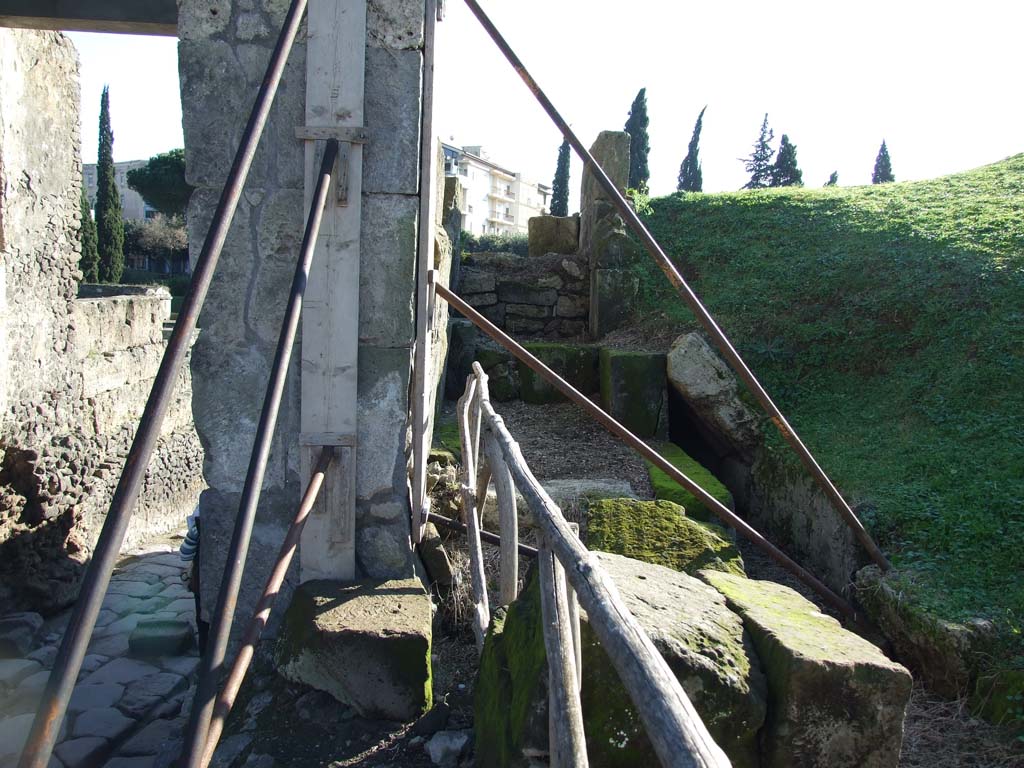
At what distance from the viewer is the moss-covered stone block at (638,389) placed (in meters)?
6.59

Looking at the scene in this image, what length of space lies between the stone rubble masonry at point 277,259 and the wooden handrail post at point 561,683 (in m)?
1.27

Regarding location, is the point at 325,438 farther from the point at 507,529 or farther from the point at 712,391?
the point at 712,391

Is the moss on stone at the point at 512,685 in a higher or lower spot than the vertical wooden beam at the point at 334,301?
lower

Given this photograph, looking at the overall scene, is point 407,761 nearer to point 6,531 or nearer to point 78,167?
point 6,531

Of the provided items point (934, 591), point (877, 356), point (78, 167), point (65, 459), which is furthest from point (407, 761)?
point (78, 167)

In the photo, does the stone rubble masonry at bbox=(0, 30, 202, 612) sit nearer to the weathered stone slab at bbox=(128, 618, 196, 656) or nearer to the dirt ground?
the weathered stone slab at bbox=(128, 618, 196, 656)

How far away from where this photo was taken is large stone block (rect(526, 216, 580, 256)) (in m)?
8.99

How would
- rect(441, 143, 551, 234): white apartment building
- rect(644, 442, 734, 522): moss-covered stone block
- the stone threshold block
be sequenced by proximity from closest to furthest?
the stone threshold block < rect(644, 442, 734, 522): moss-covered stone block < rect(441, 143, 551, 234): white apartment building

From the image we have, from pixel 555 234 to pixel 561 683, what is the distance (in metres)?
7.83

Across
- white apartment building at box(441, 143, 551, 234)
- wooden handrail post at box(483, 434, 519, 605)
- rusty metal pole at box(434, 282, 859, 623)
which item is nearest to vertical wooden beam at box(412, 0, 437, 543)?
rusty metal pole at box(434, 282, 859, 623)

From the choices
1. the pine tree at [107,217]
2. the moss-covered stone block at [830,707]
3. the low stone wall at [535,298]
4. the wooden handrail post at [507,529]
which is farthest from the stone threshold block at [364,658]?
the pine tree at [107,217]

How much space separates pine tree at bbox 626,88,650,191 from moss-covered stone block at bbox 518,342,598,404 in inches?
844

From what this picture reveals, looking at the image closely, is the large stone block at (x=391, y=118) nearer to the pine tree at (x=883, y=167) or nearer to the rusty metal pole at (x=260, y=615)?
the rusty metal pole at (x=260, y=615)

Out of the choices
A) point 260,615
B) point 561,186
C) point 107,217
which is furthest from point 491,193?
point 260,615
